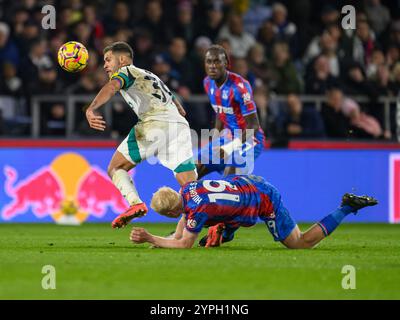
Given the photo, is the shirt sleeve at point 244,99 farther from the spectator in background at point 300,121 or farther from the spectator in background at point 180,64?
the spectator in background at point 180,64

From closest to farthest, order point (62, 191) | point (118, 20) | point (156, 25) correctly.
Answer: point (62, 191) → point (118, 20) → point (156, 25)

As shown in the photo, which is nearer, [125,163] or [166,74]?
[125,163]

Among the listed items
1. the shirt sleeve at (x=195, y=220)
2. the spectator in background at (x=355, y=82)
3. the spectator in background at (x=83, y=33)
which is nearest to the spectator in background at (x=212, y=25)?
the spectator in background at (x=83, y=33)

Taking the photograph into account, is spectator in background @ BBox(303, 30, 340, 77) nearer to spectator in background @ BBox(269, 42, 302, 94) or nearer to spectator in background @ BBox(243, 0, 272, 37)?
spectator in background @ BBox(269, 42, 302, 94)

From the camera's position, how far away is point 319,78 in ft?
54.4

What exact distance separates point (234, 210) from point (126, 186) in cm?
152

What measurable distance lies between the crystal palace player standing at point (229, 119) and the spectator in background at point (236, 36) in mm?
4674

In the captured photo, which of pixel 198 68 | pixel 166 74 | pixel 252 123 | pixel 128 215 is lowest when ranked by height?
pixel 128 215

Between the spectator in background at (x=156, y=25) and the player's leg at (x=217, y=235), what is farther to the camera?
the spectator in background at (x=156, y=25)

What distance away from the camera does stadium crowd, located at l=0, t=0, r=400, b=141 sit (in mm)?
15617

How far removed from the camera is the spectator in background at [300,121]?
15.6 meters

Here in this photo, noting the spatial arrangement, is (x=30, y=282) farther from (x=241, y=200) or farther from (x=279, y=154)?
(x=279, y=154)

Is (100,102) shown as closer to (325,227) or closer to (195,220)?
(195,220)

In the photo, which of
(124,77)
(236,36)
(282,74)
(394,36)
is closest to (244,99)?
(124,77)
